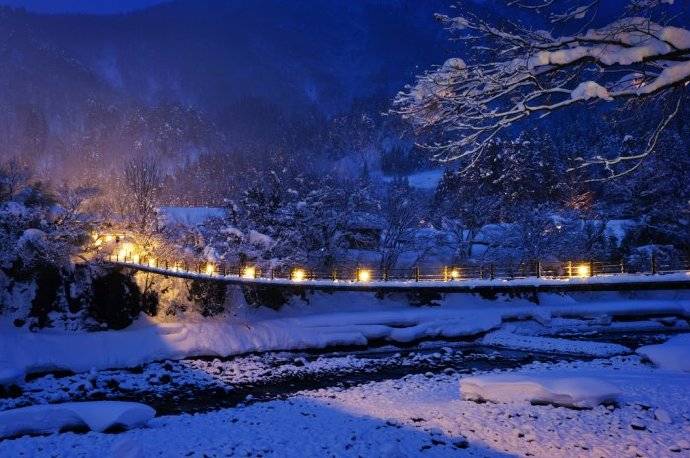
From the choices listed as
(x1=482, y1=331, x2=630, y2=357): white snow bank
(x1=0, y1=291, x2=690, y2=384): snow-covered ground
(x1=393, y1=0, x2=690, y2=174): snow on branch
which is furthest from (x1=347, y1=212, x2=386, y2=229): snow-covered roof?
(x1=393, y1=0, x2=690, y2=174): snow on branch

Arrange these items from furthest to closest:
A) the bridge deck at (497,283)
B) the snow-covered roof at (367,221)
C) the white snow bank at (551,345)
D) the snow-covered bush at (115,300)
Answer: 1. the snow-covered roof at (367,221)
2. the snow-covered bush at (115,300)
3. the white snow bank at (551,345)
4. the bridge deck at (497,283)

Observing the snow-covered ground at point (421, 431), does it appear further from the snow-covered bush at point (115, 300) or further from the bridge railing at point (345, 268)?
the snow-covered bush at point (115, 300)

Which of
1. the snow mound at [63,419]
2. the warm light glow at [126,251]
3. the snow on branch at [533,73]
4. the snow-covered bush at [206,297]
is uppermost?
the snow on branch at [533,73]

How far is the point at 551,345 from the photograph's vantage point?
24.3m

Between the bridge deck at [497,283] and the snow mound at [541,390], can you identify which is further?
the bridge deck at [497,283]

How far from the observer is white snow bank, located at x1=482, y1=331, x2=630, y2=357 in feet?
73.4

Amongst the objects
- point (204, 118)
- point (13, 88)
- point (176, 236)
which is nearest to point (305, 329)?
point (176, 236)

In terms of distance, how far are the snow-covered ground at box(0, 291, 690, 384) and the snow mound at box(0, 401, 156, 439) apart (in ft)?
24.6

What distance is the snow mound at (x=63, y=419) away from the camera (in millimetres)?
12020

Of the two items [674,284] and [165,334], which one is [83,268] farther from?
[674,284]

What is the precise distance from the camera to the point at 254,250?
33.7m

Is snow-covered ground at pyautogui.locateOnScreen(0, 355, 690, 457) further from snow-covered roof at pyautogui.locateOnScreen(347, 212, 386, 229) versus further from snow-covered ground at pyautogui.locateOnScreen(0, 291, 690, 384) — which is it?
snow-covered roof at pyautogui.locateOnScreen(347, 212, 386, 229)

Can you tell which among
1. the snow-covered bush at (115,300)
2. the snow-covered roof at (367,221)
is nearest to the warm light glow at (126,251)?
the snow-covered bush at (115,300)

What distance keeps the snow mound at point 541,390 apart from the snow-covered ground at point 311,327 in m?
11.7
